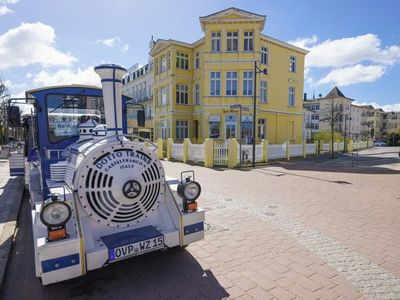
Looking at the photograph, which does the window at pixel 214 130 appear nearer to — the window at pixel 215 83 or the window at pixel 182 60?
the window at pixel 215 83

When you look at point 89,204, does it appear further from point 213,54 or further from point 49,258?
point 213,54

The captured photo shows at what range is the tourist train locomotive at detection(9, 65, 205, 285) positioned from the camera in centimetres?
281

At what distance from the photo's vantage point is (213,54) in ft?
75.2

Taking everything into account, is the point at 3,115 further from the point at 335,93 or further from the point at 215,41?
the point at 335,93

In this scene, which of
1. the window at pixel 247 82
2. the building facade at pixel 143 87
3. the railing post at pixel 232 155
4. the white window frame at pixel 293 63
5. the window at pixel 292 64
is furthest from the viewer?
the building facade at pixel 143 87

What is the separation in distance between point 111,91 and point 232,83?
811 inches

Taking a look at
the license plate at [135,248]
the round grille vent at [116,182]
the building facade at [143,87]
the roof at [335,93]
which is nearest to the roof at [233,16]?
the building facade at [143,87]

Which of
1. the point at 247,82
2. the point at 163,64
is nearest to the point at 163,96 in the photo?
the point at 163,64

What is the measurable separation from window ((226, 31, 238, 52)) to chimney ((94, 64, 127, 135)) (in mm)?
21046

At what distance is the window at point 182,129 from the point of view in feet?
86.0

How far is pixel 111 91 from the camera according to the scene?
359 cm

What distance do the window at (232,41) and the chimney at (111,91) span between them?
21.0m

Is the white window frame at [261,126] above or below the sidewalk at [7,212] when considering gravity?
above

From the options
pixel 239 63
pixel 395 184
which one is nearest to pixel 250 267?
pixel 395 184
